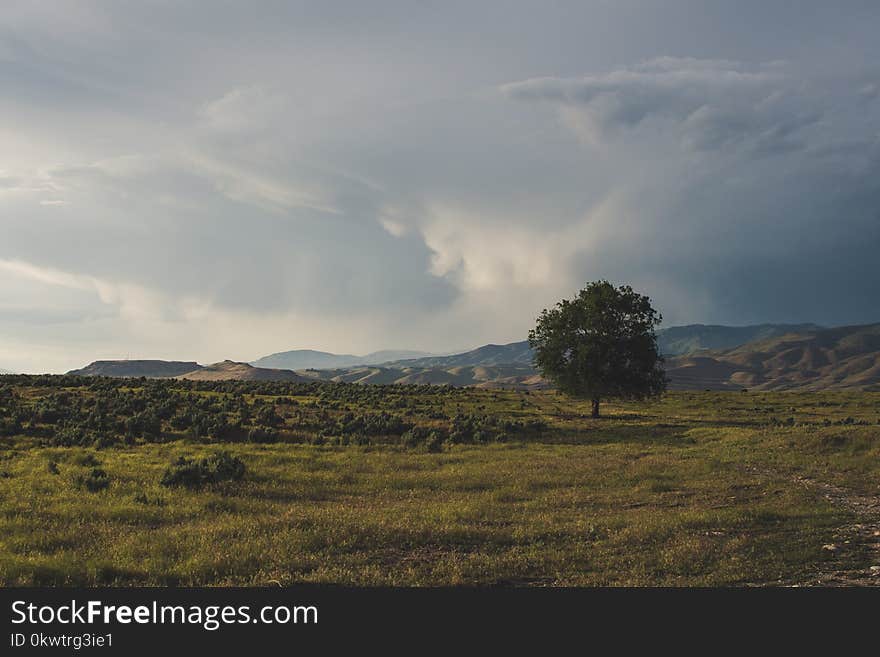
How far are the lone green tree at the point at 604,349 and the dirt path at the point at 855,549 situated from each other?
34.7 m

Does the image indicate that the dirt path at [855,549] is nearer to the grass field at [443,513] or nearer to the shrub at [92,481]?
the grass field at [443,513]

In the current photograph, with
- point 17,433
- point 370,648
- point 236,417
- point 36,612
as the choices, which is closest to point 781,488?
point 370,648

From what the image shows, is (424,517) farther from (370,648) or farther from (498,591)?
(370,648)

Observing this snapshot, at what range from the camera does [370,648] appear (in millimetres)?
7789

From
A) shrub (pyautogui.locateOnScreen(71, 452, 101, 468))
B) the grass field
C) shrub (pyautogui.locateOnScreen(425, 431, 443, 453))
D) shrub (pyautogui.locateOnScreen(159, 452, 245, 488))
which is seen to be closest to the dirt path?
the grass field

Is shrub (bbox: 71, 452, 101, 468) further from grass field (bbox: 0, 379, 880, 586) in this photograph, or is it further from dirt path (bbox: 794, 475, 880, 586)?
dirt path (bbox: 794, 475, 880, 586)

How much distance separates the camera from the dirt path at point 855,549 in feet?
35.8

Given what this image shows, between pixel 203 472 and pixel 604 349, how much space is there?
137 ft

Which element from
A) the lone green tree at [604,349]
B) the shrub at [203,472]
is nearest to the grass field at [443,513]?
the shrub at [203,472]

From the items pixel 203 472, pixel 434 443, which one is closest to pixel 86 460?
pixel 203 472

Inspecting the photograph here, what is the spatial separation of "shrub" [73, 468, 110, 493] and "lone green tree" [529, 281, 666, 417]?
4211 cm

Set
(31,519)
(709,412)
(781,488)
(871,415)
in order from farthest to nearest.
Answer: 1. (709,412)
2. (871,415)
3. (781,488)
4. (31,519)

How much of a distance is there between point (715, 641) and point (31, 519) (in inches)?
670

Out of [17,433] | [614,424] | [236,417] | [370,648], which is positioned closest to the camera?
[370,648]
